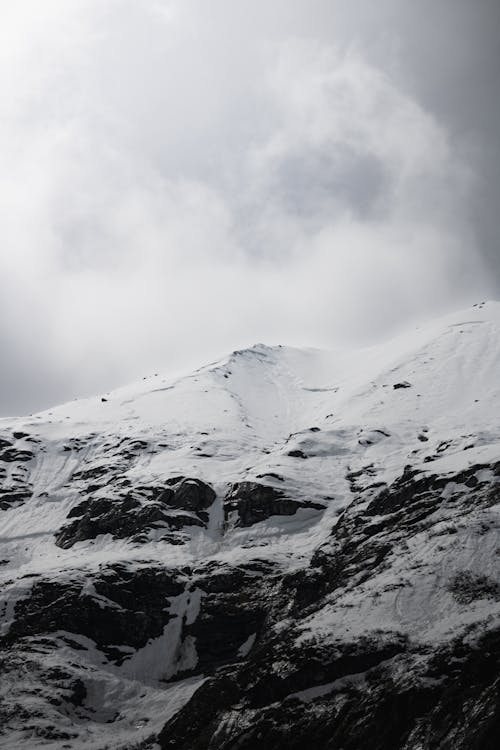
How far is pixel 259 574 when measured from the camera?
291ft

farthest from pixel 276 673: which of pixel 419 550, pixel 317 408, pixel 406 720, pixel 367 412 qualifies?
pixel 317 408

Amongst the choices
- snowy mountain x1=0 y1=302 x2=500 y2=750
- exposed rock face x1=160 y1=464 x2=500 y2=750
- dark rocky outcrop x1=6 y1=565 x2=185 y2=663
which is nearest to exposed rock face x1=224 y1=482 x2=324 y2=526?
snowy mountain x1=0 y1=302 x2=500 y2=750

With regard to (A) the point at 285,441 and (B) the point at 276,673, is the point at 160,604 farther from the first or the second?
(A) the point at 285,441

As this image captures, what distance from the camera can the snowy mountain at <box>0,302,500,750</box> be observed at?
51.3 meters

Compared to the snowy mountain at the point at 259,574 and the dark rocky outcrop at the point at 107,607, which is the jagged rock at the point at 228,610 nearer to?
the snowy mountain at the point at 259,574

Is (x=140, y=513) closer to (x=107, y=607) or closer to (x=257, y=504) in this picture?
(x=257, y=504)

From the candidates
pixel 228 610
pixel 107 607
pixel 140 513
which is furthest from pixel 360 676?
pixel 140 513

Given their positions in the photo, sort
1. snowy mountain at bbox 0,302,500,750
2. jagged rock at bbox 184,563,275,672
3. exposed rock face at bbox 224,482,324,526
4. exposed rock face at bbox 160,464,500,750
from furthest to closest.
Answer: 1. exposed rock face at bbox 224,482,324,526
2. jagged rock at bbox 184,563,275,672
3. snowy mountain at bbox 0,302,500,750
4. exposed rock face at bbox 160,464,500,750

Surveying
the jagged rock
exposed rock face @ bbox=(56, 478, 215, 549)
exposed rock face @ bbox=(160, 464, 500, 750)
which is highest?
exposed rock face @ bbox=(56, 478, 215, 549)

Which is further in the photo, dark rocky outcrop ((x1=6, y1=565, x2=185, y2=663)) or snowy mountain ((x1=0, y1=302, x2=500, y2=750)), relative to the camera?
dark rocky outcrop ((x1=6, y1=565, x2=185, y2=663))

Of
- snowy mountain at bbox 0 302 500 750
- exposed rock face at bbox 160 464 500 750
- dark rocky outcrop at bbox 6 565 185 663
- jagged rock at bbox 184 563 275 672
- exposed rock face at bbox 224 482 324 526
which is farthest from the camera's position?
exposed rock face at bbox 224 482 324 526

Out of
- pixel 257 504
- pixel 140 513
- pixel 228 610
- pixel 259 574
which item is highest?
pixel 140 513

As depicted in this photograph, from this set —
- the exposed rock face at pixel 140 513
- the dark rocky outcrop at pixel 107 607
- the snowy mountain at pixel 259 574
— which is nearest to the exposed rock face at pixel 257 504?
the snowy mountain at pixel 259 574

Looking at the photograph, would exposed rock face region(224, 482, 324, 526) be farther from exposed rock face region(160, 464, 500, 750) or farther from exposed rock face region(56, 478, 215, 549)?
exposed rock face region(160, 464, 500, 750)
